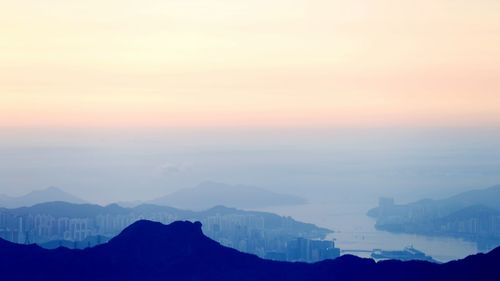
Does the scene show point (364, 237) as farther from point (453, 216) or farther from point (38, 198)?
point (38, 198)

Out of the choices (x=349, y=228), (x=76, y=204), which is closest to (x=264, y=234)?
(x=349, y=228)

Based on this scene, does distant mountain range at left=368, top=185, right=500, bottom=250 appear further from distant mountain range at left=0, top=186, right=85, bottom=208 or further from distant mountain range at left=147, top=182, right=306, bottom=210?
distant mountain range at left=0, top=186, right=85, bottom=208

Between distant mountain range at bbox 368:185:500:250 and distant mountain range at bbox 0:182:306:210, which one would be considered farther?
distant mountain range at bbox 0:182:306:210

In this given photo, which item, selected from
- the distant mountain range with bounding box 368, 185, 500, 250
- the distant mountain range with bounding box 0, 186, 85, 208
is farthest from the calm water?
the distant mountain range with bounding box 0, 186, 85, 208

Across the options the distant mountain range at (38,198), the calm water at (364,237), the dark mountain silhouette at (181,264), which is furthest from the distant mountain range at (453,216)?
the distant mountain range at (38,198)

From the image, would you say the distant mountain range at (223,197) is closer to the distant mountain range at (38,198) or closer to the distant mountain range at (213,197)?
the distant mountain range at (213,197)

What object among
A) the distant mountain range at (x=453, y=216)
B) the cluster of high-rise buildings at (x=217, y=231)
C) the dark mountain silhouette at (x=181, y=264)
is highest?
the distant mountain range at (x=453, y=216)

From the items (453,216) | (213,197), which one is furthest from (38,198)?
(453,216)
